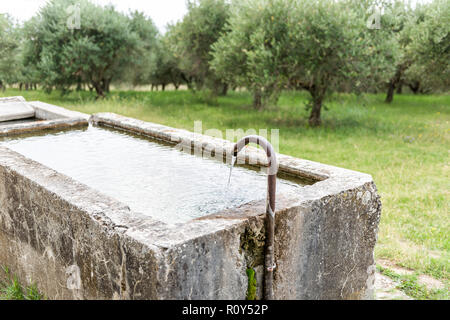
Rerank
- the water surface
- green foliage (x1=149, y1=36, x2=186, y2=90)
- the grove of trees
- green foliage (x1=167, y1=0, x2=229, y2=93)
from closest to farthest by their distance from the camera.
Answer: the water surface < the grove of trees < green foliage (x1=167, y1=0, x2=229, y2=93) < green foliage (x1=149, y1=36, x2=186, y2=90)

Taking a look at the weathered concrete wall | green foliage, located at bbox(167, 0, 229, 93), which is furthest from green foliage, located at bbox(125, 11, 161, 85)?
the weathered concrete wall

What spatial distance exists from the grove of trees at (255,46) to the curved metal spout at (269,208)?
8.24m

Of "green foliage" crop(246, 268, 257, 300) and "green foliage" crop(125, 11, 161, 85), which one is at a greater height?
"green foliage" crop(125, 11, 161, 85)

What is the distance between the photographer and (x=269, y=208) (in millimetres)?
2504

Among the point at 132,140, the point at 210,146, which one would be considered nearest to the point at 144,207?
the point at 210,146

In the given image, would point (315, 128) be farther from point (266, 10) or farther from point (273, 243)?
point (273, 243)

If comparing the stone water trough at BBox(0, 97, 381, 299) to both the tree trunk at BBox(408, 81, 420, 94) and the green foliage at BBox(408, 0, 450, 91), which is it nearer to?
the green foliage at BBox(408, 0, 450, 91)

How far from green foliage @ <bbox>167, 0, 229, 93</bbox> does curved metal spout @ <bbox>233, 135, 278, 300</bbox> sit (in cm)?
1325

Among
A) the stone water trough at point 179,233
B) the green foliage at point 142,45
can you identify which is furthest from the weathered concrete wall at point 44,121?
the green foliage at point 142,45

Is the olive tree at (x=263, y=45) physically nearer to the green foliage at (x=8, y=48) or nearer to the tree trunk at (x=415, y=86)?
the green foliage at (x=8, y=48)

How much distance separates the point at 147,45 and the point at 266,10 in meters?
8.15

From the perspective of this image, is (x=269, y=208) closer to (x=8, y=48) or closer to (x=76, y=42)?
(x=76, y=42)

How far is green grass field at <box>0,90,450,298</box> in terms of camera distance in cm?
467

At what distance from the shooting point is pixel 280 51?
10.7 m
